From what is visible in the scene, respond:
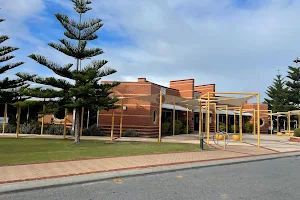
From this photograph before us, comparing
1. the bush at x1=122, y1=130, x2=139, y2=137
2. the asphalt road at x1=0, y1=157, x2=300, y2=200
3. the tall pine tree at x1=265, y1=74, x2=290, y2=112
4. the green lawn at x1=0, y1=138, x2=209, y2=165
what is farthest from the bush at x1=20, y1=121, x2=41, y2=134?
the tall pine tree at x1=265, y1=74, x2=290, y2=112

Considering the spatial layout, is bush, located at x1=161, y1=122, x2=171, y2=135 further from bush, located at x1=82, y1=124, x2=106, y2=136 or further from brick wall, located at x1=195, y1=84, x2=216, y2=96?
brick wall, located at x1=195, y1=84, x2=216, y2=96

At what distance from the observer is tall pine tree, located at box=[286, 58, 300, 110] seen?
41088 millimetres

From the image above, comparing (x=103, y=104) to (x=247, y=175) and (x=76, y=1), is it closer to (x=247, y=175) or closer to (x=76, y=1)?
(x=76, y=1)

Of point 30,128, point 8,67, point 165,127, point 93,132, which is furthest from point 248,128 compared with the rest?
point 8,67

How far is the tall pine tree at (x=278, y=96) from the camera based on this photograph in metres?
40.8

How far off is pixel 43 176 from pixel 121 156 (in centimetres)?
325

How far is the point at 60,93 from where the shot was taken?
42.4 feet

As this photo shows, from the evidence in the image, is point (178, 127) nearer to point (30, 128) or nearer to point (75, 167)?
point (30, 128)

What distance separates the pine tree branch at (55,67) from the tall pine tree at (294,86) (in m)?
38.2

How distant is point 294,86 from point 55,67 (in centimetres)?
4039

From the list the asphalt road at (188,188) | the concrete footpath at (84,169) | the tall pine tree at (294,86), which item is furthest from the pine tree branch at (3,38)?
the tall pine tree at (294,86)

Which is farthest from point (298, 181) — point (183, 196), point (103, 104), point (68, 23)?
point (68, 23)

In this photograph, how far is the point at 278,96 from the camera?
42.9 m

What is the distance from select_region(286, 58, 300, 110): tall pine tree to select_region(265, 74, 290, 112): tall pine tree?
0.90 metres
